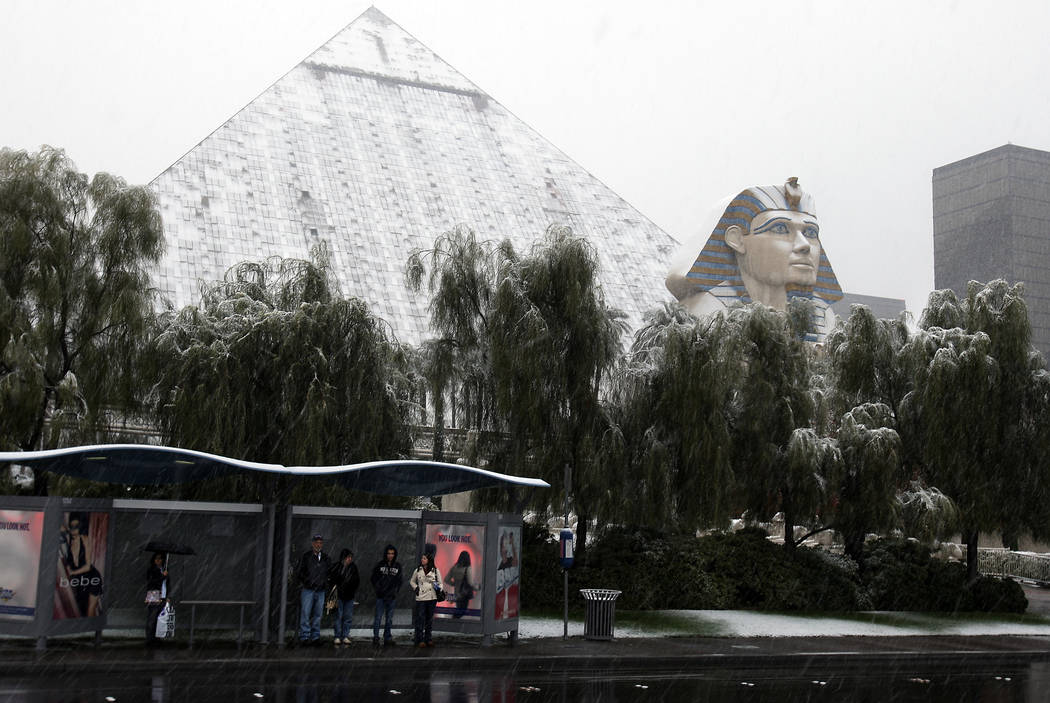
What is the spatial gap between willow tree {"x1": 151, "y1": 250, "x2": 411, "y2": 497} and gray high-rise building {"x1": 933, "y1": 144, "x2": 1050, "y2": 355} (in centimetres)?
11214

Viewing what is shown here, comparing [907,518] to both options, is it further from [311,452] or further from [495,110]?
[495,110]

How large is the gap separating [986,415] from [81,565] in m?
16.4

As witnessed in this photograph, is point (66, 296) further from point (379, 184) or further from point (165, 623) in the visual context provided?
point (379, 184)

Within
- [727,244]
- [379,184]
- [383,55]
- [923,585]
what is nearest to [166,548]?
[923,585]

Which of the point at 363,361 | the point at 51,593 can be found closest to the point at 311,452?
the point at 363,361

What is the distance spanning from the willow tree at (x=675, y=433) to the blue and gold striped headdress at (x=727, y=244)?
63.6 feet

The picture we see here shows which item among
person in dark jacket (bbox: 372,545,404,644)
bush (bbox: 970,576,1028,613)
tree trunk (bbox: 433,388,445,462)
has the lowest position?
bush (bbox: 970,576,1028,613)

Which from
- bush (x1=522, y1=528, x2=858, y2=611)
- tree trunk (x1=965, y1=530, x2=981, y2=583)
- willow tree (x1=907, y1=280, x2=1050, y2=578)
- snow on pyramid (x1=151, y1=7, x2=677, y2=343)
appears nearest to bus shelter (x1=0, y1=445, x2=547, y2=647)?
bush (x1=522, y1=528, x2=858, y2=611)

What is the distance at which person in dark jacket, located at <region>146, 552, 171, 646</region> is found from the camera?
12.7 metres

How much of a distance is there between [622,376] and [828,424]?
640cm

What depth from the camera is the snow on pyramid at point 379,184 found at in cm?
5525

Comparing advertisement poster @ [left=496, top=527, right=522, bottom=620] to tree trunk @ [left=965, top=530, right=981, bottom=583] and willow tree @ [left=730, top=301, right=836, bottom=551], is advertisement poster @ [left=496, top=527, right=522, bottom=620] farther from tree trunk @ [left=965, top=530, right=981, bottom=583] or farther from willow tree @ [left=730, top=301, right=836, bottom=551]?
tree trunk @ [left=965, top=530, right=981, bottom=583]

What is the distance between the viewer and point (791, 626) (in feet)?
58.1

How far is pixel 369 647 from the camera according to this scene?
13344 mm
